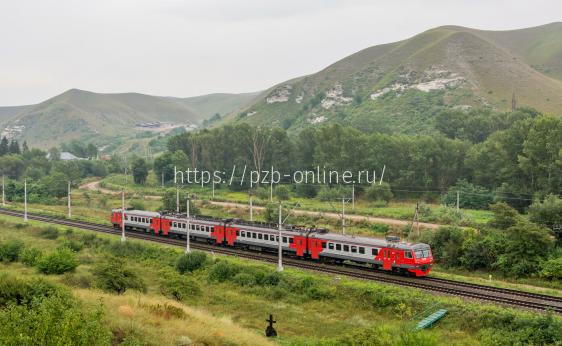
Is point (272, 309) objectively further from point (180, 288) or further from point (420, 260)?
point (420, 260)

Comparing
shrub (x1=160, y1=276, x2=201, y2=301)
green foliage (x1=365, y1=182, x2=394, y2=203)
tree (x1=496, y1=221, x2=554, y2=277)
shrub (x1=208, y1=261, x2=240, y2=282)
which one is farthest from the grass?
green foliage (x1=365, y1=182, x2=394, y2=203)

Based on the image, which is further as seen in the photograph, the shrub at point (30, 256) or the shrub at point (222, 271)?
the shrub at point (30, 256)

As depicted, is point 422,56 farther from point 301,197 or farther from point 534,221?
point 534,221

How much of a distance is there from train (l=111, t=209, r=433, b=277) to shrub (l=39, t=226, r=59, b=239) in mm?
8786

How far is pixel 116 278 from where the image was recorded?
3209 centimetres

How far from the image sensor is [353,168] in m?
80.3

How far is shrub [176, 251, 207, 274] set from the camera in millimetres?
41938

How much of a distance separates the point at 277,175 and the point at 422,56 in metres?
101

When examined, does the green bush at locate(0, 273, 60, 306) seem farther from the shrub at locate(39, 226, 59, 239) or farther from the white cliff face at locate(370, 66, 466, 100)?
the white cliff face at locate(370, 66, 466, 100)

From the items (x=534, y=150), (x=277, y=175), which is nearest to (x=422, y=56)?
(x=277, y=175)

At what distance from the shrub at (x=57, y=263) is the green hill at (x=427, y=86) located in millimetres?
79893

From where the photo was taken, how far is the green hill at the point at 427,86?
13112cm

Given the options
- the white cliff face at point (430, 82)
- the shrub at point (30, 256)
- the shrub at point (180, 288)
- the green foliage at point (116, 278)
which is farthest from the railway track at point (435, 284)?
the white cliff face at point (430, 82)

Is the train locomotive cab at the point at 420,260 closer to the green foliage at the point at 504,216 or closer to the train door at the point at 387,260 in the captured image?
the train door at the point at 387,260
